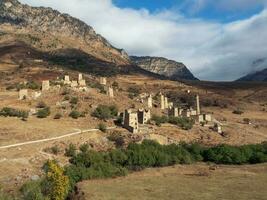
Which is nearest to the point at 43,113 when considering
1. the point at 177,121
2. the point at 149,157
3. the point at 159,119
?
the point at 159,119

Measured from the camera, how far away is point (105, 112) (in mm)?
80375

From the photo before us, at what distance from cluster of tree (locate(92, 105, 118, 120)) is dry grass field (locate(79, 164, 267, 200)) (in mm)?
16820

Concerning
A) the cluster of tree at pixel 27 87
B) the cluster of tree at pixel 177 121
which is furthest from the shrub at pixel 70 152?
the cluster of tree at pixel 27 87

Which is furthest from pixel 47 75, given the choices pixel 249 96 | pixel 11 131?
pixel 249 96

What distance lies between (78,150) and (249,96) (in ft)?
327

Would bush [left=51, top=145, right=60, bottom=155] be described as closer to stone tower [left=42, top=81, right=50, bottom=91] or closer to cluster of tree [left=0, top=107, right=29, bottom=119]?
cluster of tree [left=0, top=107, right=29, bottom=119]

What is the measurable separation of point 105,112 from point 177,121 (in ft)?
43.1

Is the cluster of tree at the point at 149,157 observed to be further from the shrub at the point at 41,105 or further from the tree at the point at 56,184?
the shrub at the point at 41,105

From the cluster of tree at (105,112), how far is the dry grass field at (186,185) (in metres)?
16.8

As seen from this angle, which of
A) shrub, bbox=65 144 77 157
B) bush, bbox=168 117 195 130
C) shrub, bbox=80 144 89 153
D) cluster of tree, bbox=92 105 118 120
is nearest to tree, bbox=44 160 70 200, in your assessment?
shrub, bbox=65 144 77 157

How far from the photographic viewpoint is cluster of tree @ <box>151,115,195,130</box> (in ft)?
274

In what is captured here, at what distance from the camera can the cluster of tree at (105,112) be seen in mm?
80188

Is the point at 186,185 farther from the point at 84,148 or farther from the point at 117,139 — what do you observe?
the point at 117,139

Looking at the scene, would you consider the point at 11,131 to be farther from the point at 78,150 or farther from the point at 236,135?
the point at 236,135
